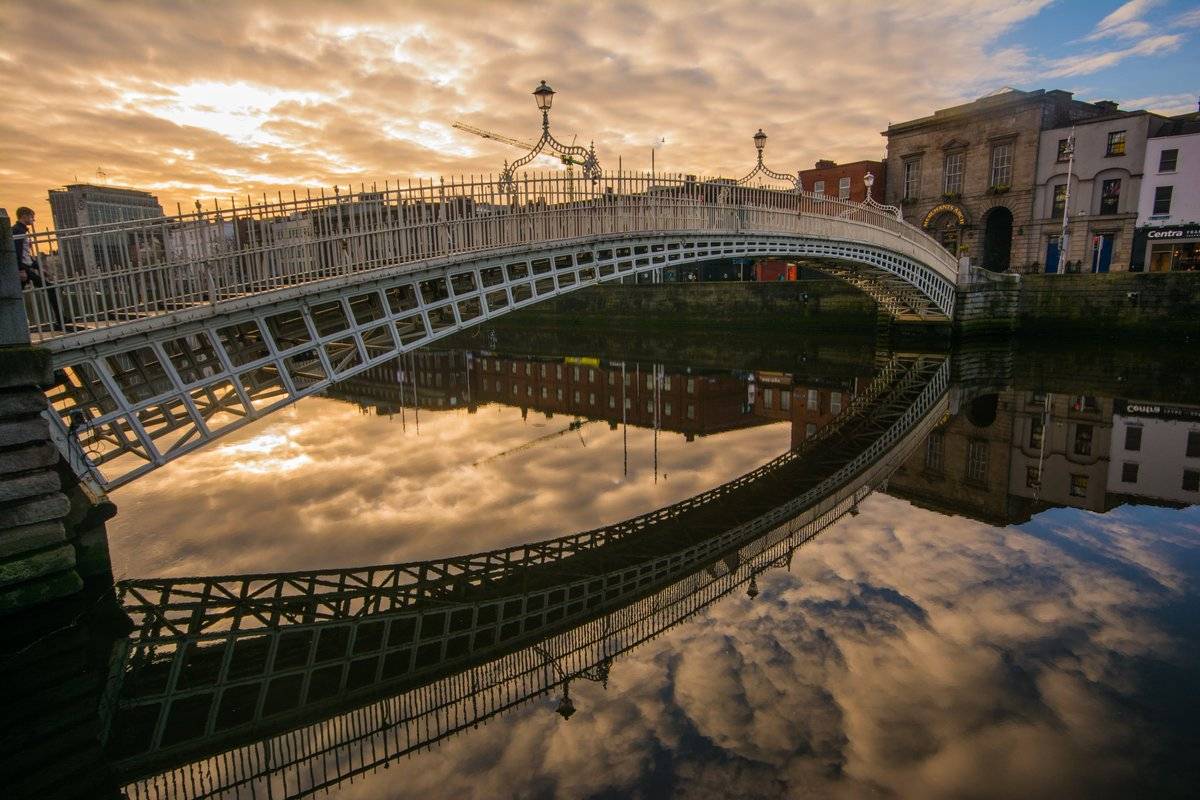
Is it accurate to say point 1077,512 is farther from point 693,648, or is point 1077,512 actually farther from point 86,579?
point 86,579

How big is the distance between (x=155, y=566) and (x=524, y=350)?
26107 mm

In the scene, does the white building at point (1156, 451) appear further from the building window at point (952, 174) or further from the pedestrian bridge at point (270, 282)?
the building window at point (952, 174)

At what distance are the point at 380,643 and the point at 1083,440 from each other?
15211mm

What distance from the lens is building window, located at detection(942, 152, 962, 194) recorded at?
41641 millimetres

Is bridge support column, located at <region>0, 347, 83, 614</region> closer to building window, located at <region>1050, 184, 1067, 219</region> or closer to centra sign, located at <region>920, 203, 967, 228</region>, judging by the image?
building window, located at <region>1050, 184, 1067, 219</region>

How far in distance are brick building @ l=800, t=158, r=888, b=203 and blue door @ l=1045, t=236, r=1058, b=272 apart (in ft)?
38.2

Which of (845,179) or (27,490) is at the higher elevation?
(845,179)

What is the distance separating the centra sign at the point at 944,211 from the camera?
1623 inches

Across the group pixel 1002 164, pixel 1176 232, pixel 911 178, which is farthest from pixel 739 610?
pixel 911 178

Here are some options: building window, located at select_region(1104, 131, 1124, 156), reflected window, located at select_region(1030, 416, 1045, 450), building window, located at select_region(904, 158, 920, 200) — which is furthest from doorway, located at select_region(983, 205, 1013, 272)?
reflected window, located at select_region(1030, 416, 1045, 450)

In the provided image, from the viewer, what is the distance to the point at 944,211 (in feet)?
138

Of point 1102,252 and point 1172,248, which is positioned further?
point 1102,252

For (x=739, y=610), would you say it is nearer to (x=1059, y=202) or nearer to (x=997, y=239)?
(x=1059, y=202)

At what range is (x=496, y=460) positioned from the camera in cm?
1374
